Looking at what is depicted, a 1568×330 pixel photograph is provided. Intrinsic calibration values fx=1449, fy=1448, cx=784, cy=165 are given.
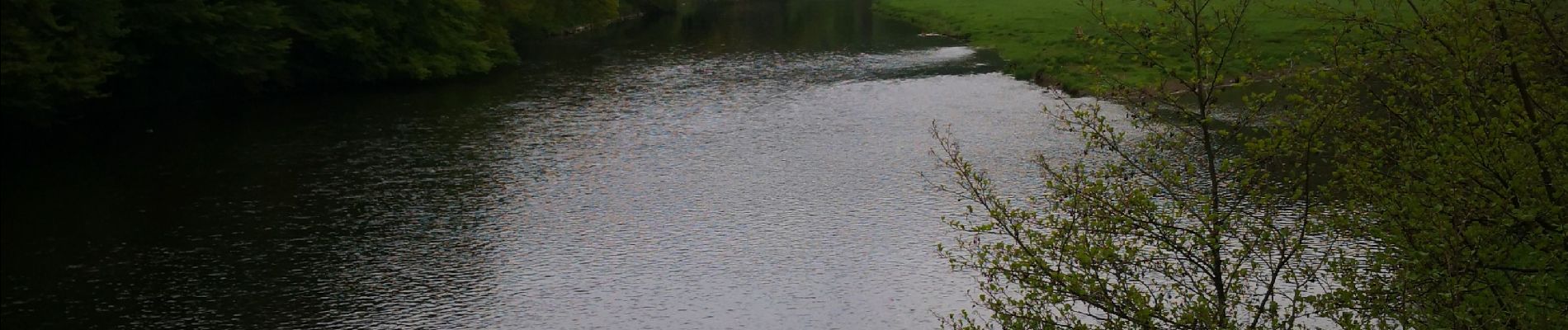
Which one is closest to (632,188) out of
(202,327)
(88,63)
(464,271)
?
(464,271)

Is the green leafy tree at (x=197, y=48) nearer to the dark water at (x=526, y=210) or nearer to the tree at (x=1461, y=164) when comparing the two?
the dark water at (x=526, y=210)

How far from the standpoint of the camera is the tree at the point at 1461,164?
9820mm

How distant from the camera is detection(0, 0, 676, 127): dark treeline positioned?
32.7m

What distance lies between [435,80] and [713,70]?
917 centimetres

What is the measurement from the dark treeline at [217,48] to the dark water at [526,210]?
68.4 inches

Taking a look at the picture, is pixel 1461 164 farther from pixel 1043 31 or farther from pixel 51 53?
pixel 1043 31

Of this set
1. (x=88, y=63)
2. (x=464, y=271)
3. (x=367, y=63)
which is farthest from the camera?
(x=367, y=63)

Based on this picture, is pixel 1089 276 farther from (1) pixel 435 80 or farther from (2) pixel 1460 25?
(1) pixel 435 80

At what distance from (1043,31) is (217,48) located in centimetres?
3258

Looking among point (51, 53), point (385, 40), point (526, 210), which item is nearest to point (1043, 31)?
point (385, 40)

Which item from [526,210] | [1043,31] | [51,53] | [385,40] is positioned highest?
[1043,31]

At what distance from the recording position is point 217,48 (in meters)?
39.5

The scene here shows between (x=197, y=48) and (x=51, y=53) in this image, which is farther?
(x=197, y=48)

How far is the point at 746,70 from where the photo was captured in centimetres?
4844
